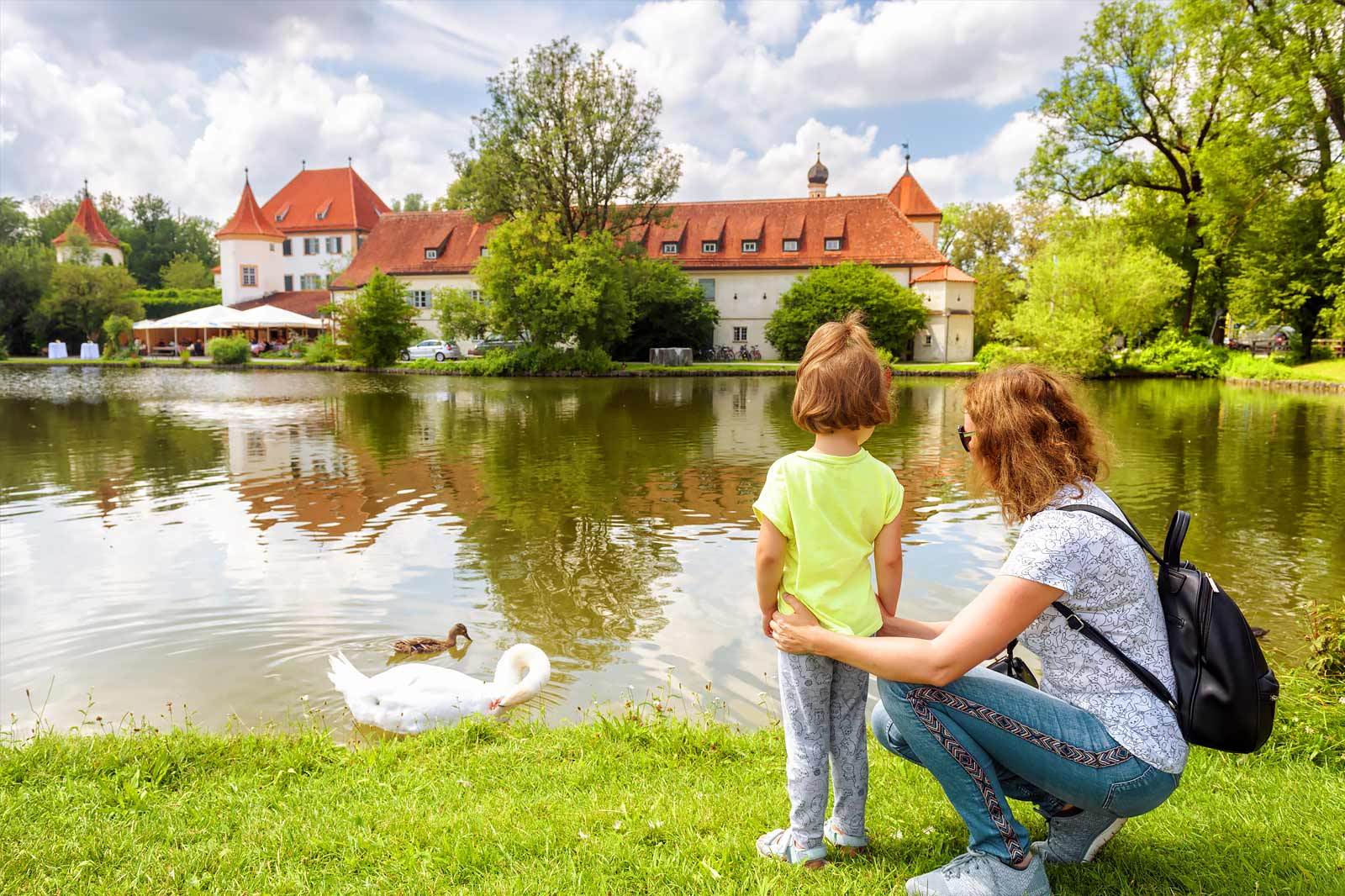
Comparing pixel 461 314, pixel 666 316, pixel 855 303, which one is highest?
pixel 855 303

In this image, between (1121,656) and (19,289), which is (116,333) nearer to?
(19,289)

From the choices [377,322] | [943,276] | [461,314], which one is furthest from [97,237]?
[943,276]

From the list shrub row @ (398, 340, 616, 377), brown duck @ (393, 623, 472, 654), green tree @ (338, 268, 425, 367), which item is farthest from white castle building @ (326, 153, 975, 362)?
brown duck @ (393, 623, 472, 654)

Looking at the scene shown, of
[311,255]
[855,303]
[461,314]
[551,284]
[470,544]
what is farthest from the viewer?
[311,255]

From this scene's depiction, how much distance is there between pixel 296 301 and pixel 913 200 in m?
42.7

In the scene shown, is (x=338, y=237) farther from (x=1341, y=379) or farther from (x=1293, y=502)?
(x=1293, y=502)

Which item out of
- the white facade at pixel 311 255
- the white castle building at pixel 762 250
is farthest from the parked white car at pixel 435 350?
the white facade at pixel 311 255

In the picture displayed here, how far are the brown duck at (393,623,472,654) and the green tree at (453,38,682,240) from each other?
3762 centimetres

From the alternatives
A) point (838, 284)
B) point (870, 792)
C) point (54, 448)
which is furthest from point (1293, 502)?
point (838, 284)

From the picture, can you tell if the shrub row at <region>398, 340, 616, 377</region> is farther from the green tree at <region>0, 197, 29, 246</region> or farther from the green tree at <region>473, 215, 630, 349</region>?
the green tree at <region>0, 197, 29, 246</region>

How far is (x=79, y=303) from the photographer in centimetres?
5434

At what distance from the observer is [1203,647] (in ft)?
7.73

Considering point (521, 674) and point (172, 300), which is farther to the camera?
point (172, 300)

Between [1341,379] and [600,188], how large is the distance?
102 feet
